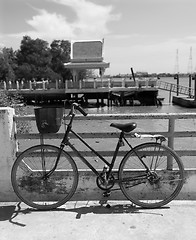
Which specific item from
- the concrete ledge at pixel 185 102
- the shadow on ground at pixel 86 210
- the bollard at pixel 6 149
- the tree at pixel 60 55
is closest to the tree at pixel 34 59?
the tree at pixel 60 55

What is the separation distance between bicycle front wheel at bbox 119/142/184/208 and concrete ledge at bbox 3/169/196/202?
18 cm

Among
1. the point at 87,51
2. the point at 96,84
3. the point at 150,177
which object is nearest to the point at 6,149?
the point at 150,177

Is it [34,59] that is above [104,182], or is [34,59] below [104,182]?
above

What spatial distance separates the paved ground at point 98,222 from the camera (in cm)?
278

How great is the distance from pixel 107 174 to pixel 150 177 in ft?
1.73

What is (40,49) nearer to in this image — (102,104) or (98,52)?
(98,52)

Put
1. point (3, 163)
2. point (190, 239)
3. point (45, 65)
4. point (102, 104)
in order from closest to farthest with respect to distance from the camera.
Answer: point (190, 239) < point (3, 163) < point (102, 104) < point (45, 65)

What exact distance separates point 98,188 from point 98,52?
3686 cm

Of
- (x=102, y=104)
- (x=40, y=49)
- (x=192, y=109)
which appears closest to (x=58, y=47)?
(x=40, y=49)

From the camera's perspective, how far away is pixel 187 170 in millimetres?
3604

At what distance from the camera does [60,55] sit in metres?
66.5

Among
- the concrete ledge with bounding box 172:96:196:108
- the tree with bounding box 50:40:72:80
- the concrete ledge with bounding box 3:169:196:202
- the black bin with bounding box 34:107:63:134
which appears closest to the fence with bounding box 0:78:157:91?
the concrete ledge with bounding box 172:96:196:108

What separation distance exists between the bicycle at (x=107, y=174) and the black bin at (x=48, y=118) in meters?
0.14

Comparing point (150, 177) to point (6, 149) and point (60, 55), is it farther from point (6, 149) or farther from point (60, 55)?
point (60, 55)
